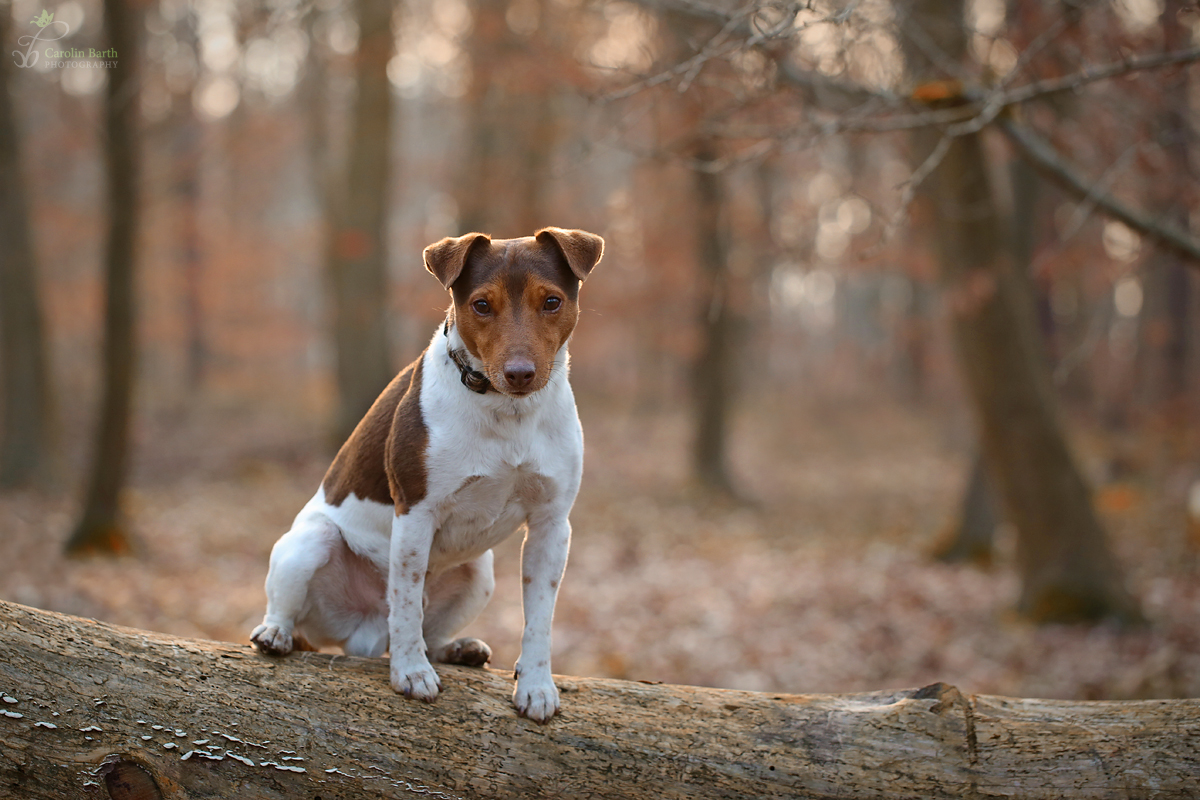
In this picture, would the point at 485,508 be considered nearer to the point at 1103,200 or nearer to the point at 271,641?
the point at 271,641

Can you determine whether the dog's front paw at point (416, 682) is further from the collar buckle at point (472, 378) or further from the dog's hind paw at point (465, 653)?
the collar buckle at point (472, 378)

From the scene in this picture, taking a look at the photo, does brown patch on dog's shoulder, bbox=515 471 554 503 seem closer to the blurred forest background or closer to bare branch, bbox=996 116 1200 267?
the blurred forest background

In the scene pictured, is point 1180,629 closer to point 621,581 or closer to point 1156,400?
point 621,581

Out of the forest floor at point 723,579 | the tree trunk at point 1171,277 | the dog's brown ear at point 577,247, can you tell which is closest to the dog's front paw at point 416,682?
the dog's brown ear at point 577,247

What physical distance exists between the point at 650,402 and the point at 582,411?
2276mm

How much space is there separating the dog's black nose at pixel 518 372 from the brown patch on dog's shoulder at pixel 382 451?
0.46 meters

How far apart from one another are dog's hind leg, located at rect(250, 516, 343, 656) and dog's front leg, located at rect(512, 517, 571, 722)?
0.76 m

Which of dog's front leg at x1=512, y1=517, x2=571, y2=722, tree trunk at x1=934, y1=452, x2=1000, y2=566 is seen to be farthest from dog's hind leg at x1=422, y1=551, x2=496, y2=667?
tree trunk at x1=934, y1=452, x2=1000, y2=566

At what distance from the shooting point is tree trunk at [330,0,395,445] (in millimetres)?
12914

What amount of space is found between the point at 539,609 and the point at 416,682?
1.60 ft

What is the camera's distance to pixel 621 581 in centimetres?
909

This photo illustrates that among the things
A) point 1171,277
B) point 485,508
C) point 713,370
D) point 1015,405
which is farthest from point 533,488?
point 1171,277

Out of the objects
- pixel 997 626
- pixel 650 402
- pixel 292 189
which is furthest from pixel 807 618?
pixel 292 189

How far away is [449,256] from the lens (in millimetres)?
2848
